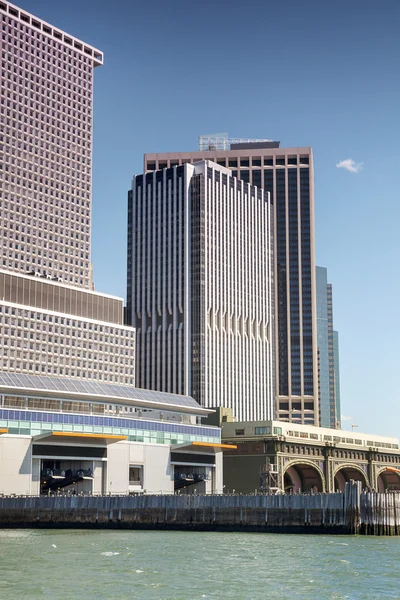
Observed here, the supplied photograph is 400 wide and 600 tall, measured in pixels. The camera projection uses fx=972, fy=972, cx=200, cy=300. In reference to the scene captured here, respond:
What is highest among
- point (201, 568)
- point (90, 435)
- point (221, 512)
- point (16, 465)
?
point (90, 435)

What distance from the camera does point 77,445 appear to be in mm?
173500

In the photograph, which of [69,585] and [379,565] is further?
[379,565]

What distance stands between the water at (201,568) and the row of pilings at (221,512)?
4.63 meters

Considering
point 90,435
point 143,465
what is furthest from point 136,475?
point 90,435

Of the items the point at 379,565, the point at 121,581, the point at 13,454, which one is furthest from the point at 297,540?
the point at 13,454

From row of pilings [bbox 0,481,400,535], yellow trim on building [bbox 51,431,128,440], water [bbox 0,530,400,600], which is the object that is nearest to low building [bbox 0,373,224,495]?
yellow trim on building [bbox 51,431,128,440]

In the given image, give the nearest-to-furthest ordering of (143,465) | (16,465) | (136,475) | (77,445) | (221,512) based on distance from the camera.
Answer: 1. (221,512)
2. (16,465)
3. (77,445)
4. (143,465)
5. (136,475)

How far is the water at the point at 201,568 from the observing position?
225 feet

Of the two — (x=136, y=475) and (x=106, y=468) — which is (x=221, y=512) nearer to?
(x=106, y=468)

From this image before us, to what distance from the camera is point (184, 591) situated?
225 ft

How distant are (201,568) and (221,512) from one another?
Result: 43276 mm

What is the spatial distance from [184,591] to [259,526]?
52329 millimetres

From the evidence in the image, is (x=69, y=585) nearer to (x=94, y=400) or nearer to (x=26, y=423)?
(x=26, y=423)

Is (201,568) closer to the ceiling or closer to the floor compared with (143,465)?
closer to the floor
